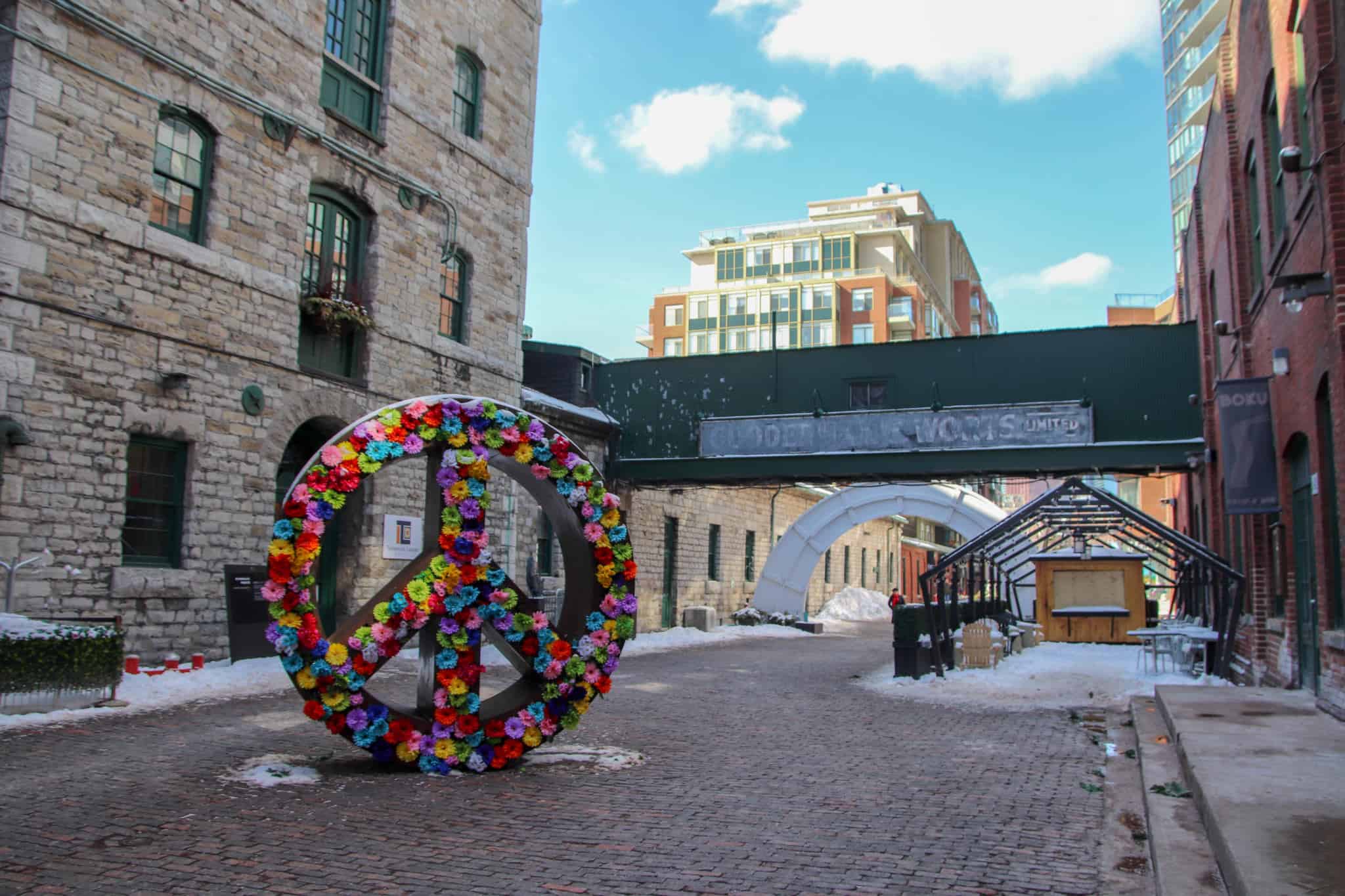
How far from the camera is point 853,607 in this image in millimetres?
40562

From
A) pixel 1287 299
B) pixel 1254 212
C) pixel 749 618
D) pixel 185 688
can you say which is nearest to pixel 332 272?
pixel 185 688

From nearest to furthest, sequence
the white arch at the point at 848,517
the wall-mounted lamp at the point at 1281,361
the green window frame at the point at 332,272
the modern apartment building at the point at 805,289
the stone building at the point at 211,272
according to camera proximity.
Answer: the wall-mounted lamp at the point at 1281,361
the stone building at the point at 211,272
the green window frame at the point at 332,272
the white arch at the point at 848,517
the modern apartment building at the point at 805,289

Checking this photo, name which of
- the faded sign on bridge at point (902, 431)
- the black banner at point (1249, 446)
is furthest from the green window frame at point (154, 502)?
the black banner at point (1249, 446)

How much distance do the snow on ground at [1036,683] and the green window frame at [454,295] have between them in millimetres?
9046

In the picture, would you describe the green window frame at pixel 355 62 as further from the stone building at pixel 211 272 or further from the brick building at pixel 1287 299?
the brick building at pixel 1287 299

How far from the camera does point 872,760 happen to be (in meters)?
8.45

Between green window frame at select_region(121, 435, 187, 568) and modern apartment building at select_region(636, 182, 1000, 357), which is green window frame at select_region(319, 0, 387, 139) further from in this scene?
modern apartment building at select_region(636, 182, 1000, 357)

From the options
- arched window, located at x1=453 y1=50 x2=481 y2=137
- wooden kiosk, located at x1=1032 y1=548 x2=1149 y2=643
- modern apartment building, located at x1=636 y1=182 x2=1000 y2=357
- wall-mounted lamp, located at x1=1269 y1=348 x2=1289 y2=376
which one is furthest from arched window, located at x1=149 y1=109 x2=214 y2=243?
modern apartment building, located at x1=636 y1=182 x2=1000 y2=357

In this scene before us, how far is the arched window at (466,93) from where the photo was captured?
1873cm

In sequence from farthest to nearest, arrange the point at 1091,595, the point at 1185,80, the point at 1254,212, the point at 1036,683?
the point at 1185,80 → the point at 1091,595 → the point at 1036,683 → the point at 1254,212

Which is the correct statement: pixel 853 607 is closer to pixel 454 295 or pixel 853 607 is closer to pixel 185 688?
pixel 454 295

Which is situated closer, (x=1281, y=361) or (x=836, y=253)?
(x=1281, y=361)

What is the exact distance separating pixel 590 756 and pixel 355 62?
41.0 feet

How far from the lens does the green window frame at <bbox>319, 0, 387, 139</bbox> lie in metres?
15.9
